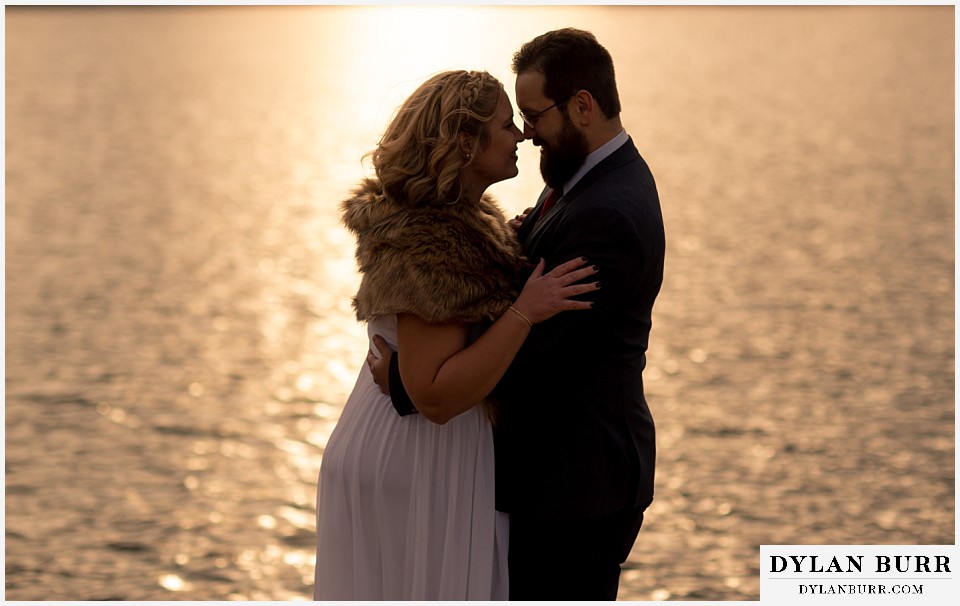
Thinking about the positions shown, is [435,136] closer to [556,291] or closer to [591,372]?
[556,291]

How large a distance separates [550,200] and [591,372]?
670 mm

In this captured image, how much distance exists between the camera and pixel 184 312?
17938 mm

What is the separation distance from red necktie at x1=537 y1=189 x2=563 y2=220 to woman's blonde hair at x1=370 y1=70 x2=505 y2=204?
1.38 ft

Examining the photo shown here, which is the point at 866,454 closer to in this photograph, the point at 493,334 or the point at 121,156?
the point at 493,334

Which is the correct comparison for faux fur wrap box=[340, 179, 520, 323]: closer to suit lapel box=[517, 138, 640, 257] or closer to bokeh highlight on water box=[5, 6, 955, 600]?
suit lapel box=[517, 138, 640, 257]

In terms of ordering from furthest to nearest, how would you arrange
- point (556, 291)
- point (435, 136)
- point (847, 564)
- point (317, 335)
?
point (317, 335) → point (847, 564) → point (435, 136) → point (556, 291)

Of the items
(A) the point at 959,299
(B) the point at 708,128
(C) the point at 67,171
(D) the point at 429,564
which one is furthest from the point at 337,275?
(B) the point at 708,128

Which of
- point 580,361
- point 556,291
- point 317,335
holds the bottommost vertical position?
point 580,361

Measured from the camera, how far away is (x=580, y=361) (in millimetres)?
4125

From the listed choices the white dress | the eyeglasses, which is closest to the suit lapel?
the eyeglasses

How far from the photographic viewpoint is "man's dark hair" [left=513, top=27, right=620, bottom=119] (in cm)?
419

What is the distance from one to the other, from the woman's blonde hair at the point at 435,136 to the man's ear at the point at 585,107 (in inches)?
11.4

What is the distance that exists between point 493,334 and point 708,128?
33583mm

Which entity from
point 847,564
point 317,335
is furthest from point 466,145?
point 317,335
